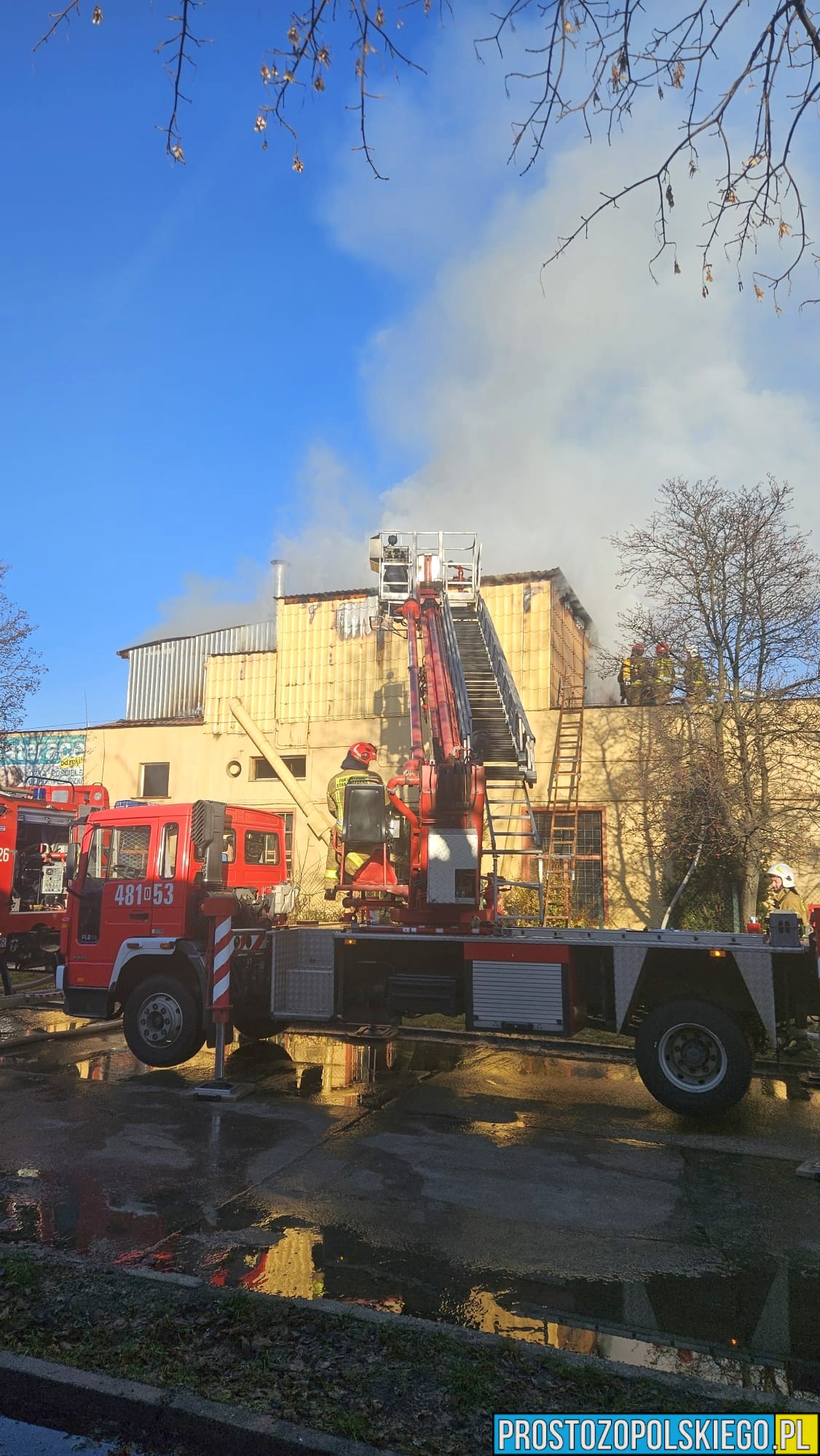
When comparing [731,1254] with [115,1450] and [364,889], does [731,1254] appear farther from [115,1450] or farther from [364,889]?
[364,889]

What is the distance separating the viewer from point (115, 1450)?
129 inches

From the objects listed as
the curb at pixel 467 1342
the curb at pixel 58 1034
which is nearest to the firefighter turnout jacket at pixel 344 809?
the curb at pixel 58 1034

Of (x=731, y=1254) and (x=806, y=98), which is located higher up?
(x=806, y=98)

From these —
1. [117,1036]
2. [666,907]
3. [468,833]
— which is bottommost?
[117,1036]

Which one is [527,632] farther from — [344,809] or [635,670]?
[344,809]

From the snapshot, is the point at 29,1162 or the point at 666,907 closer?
→ the point at 29,1162

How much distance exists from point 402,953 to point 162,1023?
249 cm

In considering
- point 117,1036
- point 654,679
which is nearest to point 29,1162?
point 117,1036

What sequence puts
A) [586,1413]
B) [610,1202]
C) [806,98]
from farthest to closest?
1. [610,1202]
2. [806,98]
3. [586,1413]

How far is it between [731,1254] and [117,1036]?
8.64m

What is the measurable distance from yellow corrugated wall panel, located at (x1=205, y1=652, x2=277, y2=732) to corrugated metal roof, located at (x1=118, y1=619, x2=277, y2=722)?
4745 millimetres

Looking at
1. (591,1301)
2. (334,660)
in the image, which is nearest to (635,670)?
(334,660)

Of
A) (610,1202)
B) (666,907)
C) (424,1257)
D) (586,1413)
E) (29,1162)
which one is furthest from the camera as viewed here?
(666,907)

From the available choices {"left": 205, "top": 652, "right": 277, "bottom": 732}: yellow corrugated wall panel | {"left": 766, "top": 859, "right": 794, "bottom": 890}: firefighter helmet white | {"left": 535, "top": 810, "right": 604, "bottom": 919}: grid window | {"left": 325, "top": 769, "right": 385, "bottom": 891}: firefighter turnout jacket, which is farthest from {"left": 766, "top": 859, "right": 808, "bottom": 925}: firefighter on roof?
{"left": 205, "top": 652, "right": 277, "bottom": 732}: yellow corrugated wall panel
